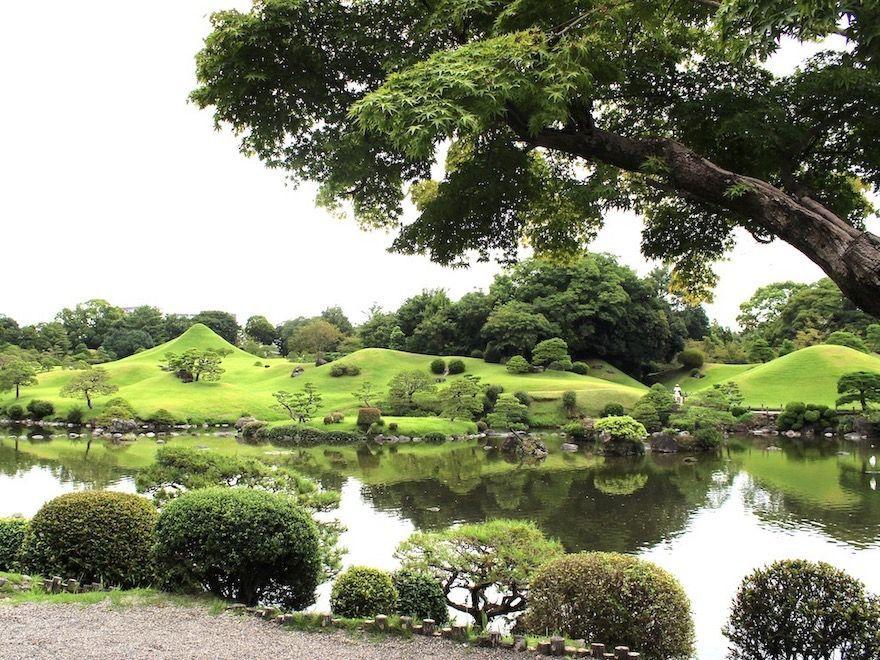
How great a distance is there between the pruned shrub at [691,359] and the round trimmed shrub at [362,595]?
171 feet

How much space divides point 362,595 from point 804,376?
44.0m

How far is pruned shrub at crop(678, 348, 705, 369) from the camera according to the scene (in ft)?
178

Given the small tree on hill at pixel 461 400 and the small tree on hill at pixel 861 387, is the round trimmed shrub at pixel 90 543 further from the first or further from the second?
the small tree on hill at pixel 861 387

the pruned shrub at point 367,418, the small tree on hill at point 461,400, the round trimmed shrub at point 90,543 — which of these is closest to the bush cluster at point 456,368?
the small tree on hill at point 461,400

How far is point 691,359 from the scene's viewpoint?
54438 mm

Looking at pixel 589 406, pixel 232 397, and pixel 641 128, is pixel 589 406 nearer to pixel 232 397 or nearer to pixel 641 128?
pixel 232 397

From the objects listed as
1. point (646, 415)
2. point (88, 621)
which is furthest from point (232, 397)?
point (88, 621)

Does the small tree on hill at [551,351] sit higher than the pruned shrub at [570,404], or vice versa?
the small tree on hill at [551,351]

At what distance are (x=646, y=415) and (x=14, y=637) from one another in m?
31.3

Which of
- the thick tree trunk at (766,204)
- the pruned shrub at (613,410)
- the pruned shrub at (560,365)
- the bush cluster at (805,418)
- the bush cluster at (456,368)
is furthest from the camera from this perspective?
the bush cluster at (456,368)

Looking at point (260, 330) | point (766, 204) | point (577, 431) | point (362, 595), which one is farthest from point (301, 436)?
point (260, 330)

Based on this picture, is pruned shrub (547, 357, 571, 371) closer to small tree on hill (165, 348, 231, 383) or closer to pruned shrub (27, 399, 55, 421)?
small tree on hill (165, 348, 231, 383)

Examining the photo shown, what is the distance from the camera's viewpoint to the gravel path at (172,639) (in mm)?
5008

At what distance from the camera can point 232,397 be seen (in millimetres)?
41719
